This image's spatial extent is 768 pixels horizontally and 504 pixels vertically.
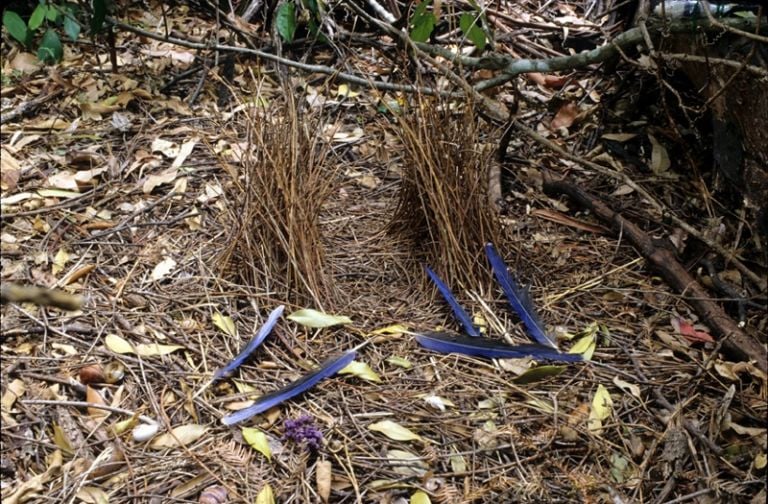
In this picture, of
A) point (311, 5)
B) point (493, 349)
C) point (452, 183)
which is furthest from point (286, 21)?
point (493, 349)

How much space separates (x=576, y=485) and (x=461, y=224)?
2.48ft

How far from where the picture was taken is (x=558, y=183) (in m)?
2.50

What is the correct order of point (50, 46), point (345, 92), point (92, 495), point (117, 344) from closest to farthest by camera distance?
Result: point (92, 495), point (117, 344), point (50, 46), point (345, 92)

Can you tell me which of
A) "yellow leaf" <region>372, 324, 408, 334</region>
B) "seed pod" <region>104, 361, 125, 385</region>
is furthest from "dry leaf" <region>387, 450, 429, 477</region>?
"seed pod" <region>104, 361, 125, 385</region>

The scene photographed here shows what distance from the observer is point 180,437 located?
1.67 metres

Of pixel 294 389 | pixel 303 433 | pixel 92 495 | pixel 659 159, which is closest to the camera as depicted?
pixel 92 495

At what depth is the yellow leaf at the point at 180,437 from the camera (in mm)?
1657

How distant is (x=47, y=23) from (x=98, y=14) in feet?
0.55

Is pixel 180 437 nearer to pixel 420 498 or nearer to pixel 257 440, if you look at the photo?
pixel 257 440

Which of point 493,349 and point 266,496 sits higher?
point 493,349

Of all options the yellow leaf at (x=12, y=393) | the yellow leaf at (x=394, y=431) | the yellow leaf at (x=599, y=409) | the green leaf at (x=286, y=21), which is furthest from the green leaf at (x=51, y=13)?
the yellow leaf at (x=599, y=409)

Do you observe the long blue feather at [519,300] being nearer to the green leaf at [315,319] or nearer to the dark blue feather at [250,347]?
the green leaf at [315,319]

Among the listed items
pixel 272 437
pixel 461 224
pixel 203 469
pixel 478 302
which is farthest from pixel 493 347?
pixel 203 469

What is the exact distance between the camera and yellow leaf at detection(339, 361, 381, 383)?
1833 millimetres
